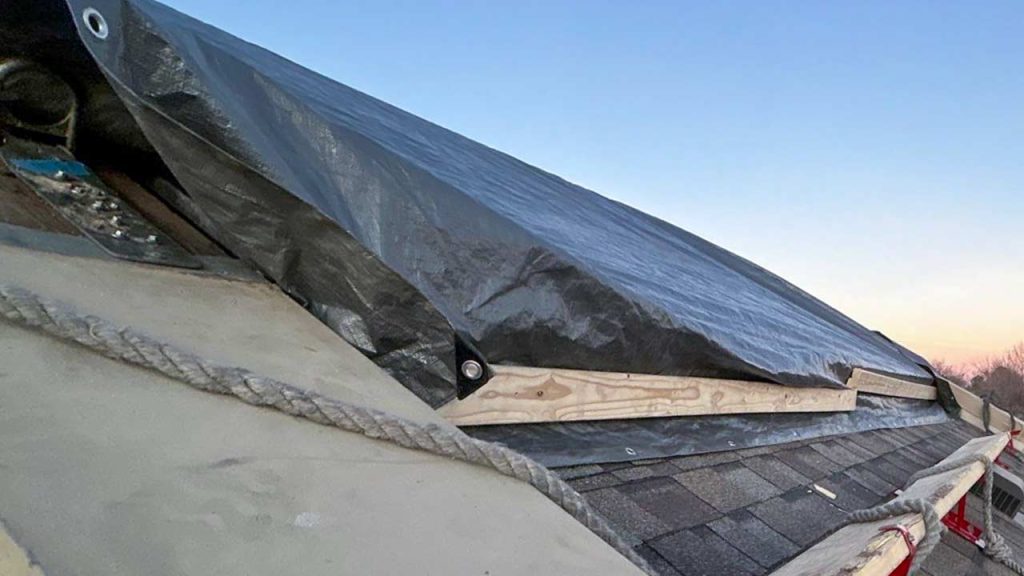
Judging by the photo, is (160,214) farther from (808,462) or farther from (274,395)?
(808,462)

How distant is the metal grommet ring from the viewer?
27.8 inches

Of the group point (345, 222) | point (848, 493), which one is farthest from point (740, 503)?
point (345, 222)

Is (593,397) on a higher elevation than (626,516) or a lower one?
higher

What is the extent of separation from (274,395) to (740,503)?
1.28 meters

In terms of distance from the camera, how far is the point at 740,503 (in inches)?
57.0

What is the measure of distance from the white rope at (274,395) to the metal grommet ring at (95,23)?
37cm

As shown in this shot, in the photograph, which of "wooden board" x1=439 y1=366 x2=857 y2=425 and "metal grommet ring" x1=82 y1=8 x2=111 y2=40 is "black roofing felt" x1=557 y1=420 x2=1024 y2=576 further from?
"metal grommet ring" x1=82 y1=8 x2=111 y2=40

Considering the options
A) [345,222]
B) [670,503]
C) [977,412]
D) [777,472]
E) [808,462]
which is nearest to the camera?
[345,222]

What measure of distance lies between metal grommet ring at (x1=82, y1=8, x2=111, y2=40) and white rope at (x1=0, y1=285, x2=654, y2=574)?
0.37 m

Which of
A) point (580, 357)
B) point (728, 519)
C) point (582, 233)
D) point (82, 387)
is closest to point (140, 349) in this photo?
point (82, 387)

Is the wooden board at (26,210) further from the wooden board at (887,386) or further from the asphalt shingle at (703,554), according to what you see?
the wooden board at (887,386)

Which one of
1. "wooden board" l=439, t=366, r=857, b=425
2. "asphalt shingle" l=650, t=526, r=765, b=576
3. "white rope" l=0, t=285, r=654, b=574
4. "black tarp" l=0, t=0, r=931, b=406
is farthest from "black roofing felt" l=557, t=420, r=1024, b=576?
"white rope" l=0, t=285, r=654, b=574

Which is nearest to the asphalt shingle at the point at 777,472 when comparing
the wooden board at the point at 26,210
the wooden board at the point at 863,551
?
the wooden board at the point at 863,551

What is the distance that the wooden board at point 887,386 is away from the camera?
9.91 feet
